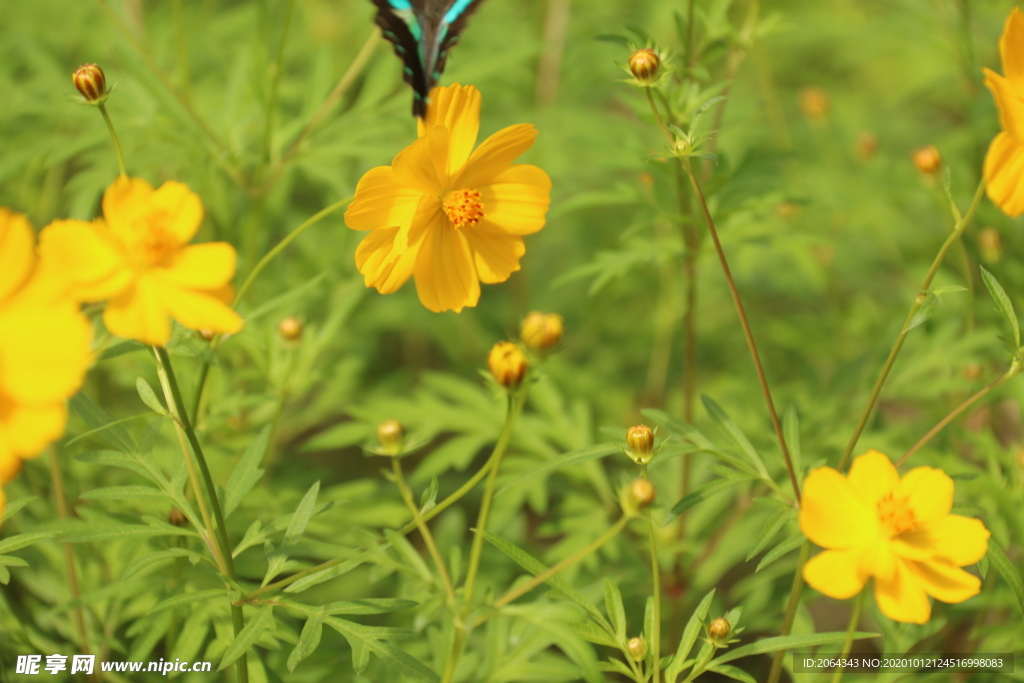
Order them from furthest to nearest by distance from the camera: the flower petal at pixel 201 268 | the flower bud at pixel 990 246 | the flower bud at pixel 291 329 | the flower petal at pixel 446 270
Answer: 1. the flower bud at pixel 990 246
2. the flower bud at pixel 291 329
3. the flower petal at pixel 446 270
4. the flower petal at pixel 201 268

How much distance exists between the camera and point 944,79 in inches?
97.3

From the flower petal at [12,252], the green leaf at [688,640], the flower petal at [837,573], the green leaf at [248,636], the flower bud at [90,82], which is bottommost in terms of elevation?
the green leaf at [688,640]

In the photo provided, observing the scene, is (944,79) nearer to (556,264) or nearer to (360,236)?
(556,264)

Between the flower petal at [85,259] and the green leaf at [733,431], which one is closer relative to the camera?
the flower petal at [85,259]

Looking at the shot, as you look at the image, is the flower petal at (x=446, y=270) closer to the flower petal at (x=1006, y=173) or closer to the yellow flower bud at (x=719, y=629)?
the yellow flower bud at (x=719, y=629)

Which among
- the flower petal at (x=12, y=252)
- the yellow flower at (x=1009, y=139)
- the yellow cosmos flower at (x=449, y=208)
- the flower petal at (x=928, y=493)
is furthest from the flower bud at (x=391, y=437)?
the yellow flower at (x=1009, y=139)

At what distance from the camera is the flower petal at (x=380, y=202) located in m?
1.13

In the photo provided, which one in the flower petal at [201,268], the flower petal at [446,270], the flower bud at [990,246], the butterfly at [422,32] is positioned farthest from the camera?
the flower bud at [990,246]

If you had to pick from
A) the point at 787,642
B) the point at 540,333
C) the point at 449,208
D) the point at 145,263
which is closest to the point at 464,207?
the point at 449,208

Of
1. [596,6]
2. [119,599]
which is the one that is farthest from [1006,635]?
[596,6]

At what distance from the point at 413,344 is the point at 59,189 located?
1.33m

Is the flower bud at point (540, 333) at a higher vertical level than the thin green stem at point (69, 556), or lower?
higher

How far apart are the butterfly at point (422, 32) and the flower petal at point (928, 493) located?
96 centimetres

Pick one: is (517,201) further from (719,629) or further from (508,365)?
(719,629)
